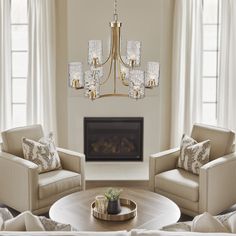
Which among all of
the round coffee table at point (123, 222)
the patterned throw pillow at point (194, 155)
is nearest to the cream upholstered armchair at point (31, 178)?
the round coffee table at point (123, 222)

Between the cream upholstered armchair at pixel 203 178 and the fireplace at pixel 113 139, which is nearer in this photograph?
the cream upholstered armchair at pixel 203 178

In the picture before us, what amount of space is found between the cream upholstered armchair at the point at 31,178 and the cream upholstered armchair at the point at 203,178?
2.83 ft

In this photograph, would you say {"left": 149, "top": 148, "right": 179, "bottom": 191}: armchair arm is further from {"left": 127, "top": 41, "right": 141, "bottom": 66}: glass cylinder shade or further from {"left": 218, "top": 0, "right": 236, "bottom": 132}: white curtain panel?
{"left": 127, "top": 41, "right": 141, "bottom": 66}: glass cylinder shade

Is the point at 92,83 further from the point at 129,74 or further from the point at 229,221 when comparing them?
the point at 229,221

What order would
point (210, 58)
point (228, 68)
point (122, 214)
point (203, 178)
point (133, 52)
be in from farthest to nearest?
point (210, 58) < point (228, 68) < point (203, 178) < point (133, 52) < point (122, 214)

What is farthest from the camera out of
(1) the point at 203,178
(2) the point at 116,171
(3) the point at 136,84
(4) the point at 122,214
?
(2) the point at 116,171

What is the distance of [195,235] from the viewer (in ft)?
9.29

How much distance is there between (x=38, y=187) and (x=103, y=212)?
0.99 meters

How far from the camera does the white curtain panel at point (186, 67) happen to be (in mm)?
6469

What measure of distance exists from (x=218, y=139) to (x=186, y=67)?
126 centimetres

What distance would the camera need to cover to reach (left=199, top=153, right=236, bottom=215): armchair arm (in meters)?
5.16

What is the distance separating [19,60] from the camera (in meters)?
6.64

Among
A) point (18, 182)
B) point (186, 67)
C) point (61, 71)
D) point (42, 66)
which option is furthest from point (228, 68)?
point (18, 182)

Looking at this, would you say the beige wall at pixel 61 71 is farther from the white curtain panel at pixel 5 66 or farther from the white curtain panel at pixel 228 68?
the white curtain panel at pixel 228 68
